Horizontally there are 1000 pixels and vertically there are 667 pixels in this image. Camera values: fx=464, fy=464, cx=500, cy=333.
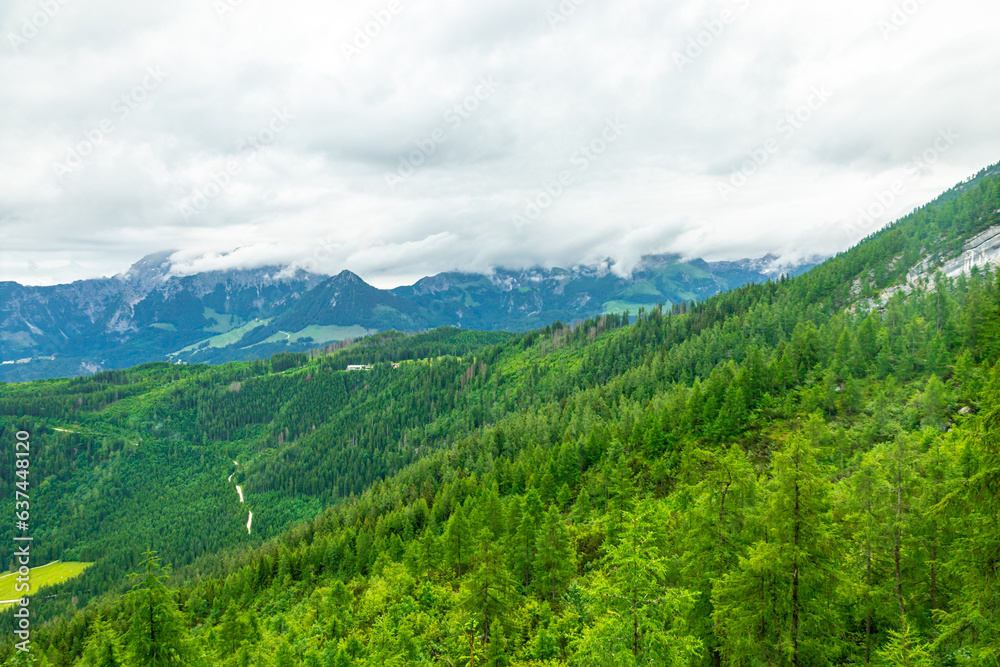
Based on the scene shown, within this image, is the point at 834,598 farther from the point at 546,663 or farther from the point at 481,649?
the point at 481,649

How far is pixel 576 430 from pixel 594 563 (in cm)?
6742

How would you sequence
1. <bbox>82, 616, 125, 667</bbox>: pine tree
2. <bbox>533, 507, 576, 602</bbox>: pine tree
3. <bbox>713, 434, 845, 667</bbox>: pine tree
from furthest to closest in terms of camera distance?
<bbox>533, 507, 576, 602</bbox>: pine tree, <bbox>713, 434, 845, 667</bbox>: pine tree, <bbox>82, 616, 125, 667</bbox>: pine tree

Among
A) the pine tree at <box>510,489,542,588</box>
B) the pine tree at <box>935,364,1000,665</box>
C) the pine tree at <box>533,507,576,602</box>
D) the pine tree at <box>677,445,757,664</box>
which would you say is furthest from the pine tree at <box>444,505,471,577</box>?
the pine tree at <box>935,364,1000,665</box>

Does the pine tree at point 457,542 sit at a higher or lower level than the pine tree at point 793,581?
lower

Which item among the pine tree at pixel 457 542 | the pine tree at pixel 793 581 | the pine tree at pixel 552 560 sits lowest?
the pine tree at pixel 457 542

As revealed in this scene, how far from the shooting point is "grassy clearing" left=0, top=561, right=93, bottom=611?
172500mm

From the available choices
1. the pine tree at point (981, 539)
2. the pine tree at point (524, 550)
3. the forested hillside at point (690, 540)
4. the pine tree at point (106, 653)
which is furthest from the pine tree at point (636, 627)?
the pine tree at point (524, 550)

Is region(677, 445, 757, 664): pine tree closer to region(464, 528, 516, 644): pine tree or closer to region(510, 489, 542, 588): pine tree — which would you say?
region(464, 528, 516, 644): pine tree

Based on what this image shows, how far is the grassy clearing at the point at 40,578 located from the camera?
6791 inches

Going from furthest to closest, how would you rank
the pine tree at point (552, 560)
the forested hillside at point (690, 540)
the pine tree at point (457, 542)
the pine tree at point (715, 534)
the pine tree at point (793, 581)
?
the pine tree at point (457, 542)
the pine tree at point (552, 560)
the pine tree at point (715, 534)
the pine tree at point (793, 581)
the forested hillside at point (690, 540)

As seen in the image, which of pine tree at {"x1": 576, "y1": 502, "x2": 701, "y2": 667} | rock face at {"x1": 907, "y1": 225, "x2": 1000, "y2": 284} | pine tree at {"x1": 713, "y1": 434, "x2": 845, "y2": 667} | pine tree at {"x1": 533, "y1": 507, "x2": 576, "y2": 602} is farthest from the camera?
rock face at {"x1": 907, "y1": 225, "x2": 1000, "y2": 284}

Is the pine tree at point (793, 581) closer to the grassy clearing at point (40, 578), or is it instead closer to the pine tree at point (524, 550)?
the pine tree at point (524, 550)

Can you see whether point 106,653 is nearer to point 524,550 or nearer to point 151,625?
point 151,625

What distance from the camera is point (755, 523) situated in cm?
2517
